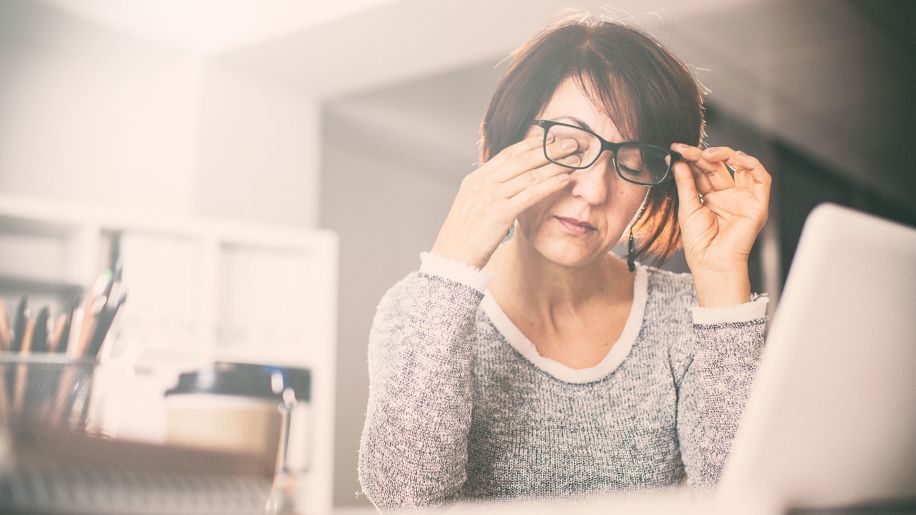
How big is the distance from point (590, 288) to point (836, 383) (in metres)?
0.75

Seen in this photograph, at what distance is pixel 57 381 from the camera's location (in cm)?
93

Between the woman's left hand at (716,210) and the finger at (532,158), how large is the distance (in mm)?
211

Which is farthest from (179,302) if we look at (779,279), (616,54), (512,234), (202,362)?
(779,279)

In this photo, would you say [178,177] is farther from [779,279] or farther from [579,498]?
[779,279]

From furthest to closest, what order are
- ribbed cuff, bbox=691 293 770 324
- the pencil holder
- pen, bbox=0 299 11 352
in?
ribbed cuff, bbox=691 293 770 324
pen, bbox=0 299 11 352
the pencil holder

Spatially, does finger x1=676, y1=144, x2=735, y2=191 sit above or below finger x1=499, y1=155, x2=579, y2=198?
above

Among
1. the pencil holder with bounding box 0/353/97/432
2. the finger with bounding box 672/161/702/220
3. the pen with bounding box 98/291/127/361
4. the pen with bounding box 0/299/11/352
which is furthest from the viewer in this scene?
the finger with bounding box 672/161/702/220

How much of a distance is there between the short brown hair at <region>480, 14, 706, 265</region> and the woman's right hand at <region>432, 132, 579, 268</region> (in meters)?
0.05

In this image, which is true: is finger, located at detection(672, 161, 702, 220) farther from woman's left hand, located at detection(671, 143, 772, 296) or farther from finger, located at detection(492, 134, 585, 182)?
finger, located at detection(492, 134, 585, 182)

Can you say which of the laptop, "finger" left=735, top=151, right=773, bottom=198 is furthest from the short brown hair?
the laptop

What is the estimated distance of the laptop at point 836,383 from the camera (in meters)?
0.74

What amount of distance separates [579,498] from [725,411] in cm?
28

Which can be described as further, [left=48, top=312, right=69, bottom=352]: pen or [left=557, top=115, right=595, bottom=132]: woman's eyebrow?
[left=557, top=115, right=595, bottom=132]: woman's eyebrow

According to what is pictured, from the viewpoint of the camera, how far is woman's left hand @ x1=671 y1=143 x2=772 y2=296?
1.48 meters
